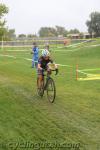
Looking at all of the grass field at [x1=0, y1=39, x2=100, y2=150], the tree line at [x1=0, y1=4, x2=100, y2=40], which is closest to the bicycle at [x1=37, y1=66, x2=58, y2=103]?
the grass field at [x1=0, y1=39, x2=100, y2=150]

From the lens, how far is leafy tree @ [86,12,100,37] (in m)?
96.1

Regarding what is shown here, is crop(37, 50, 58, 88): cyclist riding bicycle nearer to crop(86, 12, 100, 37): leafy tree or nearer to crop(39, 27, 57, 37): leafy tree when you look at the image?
crop(86, 12, 100, 37): leafy tree

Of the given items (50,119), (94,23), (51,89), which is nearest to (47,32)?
(94,23)

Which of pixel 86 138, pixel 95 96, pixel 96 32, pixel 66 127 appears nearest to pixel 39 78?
pixel 95 96

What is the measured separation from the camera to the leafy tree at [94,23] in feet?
315

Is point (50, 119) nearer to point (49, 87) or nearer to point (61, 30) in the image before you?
point (49, 87)

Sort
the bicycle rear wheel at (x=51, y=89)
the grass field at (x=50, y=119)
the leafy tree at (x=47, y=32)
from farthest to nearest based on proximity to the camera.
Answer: the leafy tree at (x=47, y=32)
the bicycle rear wheel at (x=51, y=89)
the grass field at (x=50, y=119)

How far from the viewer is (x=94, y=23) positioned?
96438 mm

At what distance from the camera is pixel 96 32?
95.9m

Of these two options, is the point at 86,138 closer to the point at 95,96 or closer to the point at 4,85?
the point at 95,96

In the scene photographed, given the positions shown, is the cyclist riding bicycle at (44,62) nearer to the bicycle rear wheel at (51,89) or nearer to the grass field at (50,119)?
the bicycle rear wheel at (51,89)

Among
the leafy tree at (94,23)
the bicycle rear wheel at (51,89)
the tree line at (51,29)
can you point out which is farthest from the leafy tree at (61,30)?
the bicycle rear wheel at (51,89)

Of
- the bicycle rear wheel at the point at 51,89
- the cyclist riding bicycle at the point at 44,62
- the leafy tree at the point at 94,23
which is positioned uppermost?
the leafy tree at the point at 94,23

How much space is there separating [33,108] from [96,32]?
86.2 m
